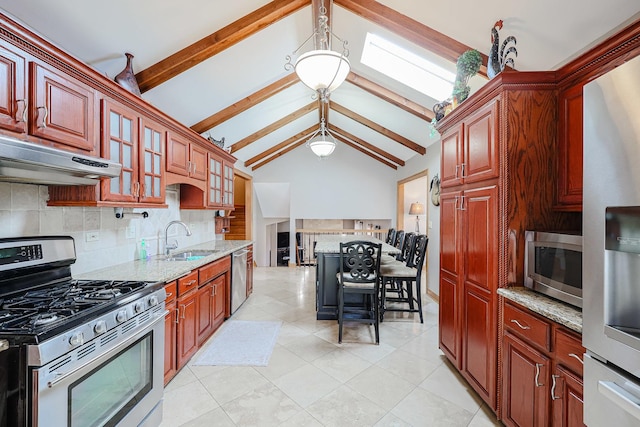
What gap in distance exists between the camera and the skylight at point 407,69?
10.2ft

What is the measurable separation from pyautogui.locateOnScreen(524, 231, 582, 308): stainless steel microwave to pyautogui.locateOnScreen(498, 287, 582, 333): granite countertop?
36mm

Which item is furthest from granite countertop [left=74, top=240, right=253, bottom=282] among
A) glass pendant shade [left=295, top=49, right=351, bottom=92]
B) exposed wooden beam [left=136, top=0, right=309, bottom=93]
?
glass pendant shade [left=295, top=49, right=351, bottom=92]

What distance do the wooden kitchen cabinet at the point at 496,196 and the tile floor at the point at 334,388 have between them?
30 cm

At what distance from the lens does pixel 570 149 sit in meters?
1.62

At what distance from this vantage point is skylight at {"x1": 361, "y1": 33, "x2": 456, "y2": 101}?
10.2 ft

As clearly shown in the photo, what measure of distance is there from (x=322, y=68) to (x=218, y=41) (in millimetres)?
1179

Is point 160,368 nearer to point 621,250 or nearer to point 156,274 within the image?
point 156,274

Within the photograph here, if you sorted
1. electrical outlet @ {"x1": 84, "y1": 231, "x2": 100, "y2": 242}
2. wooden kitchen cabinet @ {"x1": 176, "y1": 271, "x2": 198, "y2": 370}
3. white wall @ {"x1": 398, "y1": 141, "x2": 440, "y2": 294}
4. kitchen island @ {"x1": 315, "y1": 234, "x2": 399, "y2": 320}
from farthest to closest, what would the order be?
white wall @ {"x1": 398, "y1": 141, "x2": 440, "y2": 294} < kitchen island @ {"x1": 315, "y1": 234, "x2": 399, "y2": 320} < wooden kitchen cabinet @ {"x1": 176, "y1": 271, "x2": 198, "y2": 370} < electrical outlet @ {"x1": 84, "y1": 231, "x2": 100, "y2": 242}

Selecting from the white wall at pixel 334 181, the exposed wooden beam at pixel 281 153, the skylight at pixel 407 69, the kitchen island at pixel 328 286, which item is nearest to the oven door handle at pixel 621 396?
the kitchen island at pixel 328 286

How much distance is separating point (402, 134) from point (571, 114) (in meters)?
3.46

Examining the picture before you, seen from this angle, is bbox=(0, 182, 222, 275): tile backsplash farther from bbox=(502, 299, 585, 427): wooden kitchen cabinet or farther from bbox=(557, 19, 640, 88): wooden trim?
bbox=(557, 19, 640, 88): wooden trim

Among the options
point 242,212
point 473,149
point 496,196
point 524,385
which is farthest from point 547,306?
point 242,212

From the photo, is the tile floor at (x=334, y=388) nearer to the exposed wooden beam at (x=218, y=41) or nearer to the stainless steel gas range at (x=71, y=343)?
the stainless steel gas range at (x=71, y=343)

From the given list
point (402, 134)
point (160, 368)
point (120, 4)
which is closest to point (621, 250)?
point (160, 368)
